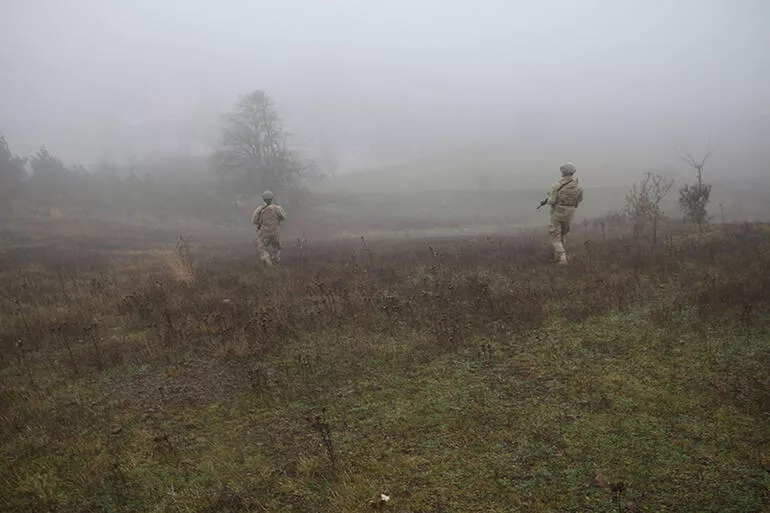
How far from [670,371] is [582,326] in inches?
75.2

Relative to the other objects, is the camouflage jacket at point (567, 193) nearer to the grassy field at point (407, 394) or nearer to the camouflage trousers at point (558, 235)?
the camouflage trousers at point (558, 235)

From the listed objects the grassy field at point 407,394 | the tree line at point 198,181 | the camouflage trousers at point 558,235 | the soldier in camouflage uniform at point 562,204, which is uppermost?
the tree line at point 198,181

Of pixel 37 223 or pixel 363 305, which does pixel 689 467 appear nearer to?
pixel 363 305

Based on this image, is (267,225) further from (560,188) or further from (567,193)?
(567,193)

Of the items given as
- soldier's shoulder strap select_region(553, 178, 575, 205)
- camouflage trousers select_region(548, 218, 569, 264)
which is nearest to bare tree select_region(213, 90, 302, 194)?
soldier's shoulder strap select_region(553, 178, 575, 205)

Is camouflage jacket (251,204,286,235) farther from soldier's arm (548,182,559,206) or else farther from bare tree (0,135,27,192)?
bare tree (0,135,27,192)

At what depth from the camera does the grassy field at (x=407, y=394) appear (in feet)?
15.5

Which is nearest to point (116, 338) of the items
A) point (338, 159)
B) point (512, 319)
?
point (512, 319)

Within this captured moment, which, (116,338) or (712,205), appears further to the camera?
(712,205)

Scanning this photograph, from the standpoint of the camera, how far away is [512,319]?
8891mm

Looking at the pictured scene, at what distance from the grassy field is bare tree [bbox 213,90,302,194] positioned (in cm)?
2588

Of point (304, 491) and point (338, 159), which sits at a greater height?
point (338, 159)

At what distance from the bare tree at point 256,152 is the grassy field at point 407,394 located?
84.9 feet

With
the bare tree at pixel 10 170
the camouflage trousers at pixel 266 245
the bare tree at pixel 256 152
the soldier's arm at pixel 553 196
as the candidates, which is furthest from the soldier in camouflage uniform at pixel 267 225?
the bare tree at pixel 10 170
